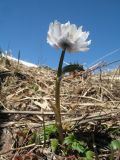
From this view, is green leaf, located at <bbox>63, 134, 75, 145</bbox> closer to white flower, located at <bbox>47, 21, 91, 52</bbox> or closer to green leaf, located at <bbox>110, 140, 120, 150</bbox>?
green leaf, located at <bbox>110, 140, 120, 150</bbox>

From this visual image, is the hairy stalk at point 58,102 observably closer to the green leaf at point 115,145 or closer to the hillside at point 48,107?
the hillside at point 48,107

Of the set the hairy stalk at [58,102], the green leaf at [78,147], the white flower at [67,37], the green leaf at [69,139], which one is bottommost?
the green leaf at [78,147]

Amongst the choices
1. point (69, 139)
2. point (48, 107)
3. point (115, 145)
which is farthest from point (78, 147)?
point (48, 107)

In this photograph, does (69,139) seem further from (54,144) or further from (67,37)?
(67,37)

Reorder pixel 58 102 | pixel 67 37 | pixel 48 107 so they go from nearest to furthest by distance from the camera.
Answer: pixel 67 37 → pixel 58 102 → pixel 48 107

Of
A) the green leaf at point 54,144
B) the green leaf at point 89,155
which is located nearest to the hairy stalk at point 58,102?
the green leaf at point 54,144

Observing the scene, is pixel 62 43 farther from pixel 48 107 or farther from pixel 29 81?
pixel 29 81

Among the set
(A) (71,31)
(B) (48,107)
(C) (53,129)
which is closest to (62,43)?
(A) (71,31)
